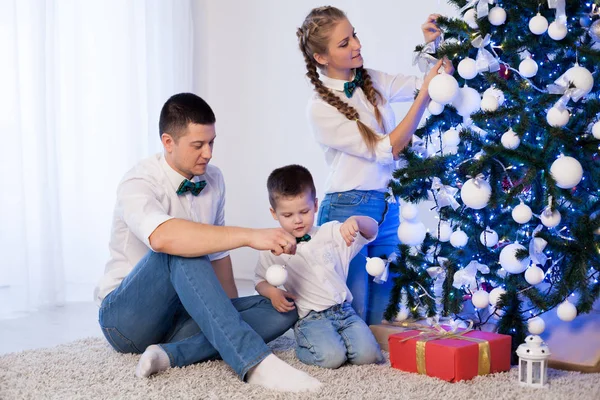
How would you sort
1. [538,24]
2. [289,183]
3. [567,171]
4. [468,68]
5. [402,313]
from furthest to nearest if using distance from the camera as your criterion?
[402,313]
[289,183]
[468,68]
[538,24]
[567,171]

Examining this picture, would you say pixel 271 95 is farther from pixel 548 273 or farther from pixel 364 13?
pixel 548 273

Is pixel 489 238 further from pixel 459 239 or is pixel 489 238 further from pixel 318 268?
pixel 318 268

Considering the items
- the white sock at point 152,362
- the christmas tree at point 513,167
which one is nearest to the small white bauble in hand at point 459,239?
the christmas tree at point 513,167

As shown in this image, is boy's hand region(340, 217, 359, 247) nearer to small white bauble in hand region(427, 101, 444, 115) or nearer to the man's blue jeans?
the man's blue jeans

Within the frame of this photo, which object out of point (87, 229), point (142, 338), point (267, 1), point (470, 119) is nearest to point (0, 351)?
point (142, 338)

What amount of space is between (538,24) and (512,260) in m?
0.66

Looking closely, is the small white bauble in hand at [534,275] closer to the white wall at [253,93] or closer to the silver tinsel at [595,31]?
the silver tinsel at [595,31]

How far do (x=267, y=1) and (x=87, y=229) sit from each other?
153 centimetres

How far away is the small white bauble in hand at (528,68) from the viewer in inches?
82.1

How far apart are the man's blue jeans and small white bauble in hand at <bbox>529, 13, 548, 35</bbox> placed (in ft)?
3.62

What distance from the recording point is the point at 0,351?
8.50 feet

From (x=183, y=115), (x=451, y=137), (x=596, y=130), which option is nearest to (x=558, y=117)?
(x=596, y=130)

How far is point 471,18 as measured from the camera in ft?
7.39

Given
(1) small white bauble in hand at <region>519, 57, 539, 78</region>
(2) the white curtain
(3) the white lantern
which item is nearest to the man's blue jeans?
(3) the white lantern
